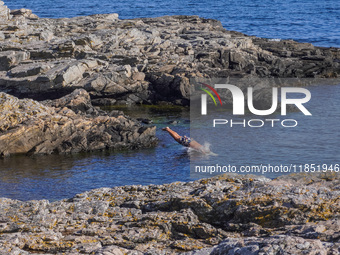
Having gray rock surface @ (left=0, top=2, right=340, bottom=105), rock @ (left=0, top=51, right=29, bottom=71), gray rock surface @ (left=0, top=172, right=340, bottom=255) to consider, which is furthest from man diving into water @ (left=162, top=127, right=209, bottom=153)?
rock @ (left=0, top=51, right=29, bottom=71)

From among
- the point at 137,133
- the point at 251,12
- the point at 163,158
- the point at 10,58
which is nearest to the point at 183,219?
the point at 163,158

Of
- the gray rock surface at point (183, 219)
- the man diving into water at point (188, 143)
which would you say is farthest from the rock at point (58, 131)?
the gray rock surface at point (183, 219)

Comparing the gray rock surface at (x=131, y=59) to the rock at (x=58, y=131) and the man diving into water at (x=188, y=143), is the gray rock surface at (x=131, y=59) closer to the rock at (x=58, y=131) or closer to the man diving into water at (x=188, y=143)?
the rock at (x=58, y=131)

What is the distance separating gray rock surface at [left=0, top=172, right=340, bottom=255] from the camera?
1182cm

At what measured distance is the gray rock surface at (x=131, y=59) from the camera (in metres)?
58.2

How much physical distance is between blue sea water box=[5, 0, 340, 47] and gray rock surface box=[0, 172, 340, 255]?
82831 millimetres

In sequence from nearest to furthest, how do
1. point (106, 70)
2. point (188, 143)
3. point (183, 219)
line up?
point (183, 219) < point (188, 143) < point (106, 70)

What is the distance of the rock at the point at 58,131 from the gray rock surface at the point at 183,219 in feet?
80.7

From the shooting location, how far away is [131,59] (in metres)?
63.6

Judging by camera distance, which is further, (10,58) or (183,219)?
(10,58)

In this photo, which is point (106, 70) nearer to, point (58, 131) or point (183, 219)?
point (58, 131)

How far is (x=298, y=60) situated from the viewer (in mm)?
71438

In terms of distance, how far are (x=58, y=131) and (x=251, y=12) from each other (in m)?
114

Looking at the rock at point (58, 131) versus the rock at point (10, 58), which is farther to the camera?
the rock at point (10, 58)
